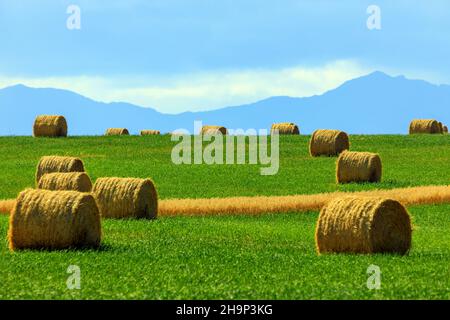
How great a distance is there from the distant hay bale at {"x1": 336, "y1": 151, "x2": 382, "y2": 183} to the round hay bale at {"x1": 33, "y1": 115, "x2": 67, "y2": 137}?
29.2 m

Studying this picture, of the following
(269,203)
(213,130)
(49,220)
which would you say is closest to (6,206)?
(269,203)

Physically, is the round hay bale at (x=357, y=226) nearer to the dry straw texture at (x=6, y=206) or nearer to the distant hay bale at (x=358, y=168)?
the dry straw texture at (x=6, y=206)

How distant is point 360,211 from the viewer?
70.4ft

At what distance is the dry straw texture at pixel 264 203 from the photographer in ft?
115

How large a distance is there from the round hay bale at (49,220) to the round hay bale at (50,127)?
151 feet

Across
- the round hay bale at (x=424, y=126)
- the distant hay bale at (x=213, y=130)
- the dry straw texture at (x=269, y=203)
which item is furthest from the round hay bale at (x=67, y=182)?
the round hay bale at (x=424, y=126)

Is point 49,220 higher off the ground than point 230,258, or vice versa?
point 49,220

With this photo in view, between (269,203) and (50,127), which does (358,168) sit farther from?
(50,127)

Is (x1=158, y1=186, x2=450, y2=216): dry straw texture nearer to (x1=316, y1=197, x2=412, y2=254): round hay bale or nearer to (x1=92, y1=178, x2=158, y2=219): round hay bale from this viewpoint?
(x1=92, y1=178, x2=158, y2=219): round hay bale

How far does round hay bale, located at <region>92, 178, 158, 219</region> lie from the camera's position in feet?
99.4

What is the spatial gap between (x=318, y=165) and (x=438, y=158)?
27.1 ft

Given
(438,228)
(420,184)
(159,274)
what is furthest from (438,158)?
(159,274)

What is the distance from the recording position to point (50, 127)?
221 ft

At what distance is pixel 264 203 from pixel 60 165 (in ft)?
30.5
